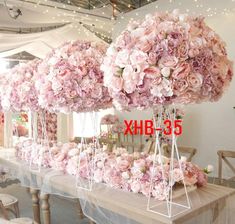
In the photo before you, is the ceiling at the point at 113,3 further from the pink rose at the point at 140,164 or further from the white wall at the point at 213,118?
the pink rose at the point at 140,164

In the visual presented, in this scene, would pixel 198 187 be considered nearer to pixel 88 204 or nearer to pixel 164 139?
pixel 88 204

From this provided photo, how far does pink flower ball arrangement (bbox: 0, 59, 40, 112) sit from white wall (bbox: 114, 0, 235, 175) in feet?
10.3

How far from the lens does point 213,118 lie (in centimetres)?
491

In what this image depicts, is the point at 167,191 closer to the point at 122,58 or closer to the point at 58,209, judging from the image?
the point at 122,58

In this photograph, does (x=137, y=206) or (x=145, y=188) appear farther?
(x=145, y=188)

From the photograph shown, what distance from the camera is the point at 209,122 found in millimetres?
4965

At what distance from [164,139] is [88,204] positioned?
8.79 ft

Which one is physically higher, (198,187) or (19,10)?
(19,10)

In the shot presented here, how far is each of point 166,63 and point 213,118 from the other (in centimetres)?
377

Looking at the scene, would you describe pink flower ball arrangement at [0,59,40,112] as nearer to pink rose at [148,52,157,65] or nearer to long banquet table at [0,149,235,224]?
long banquet table at [0,149,235,224]

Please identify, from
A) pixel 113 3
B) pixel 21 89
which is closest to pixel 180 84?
pixel 21 89

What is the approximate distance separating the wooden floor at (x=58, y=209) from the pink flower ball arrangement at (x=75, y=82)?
6.65 ft

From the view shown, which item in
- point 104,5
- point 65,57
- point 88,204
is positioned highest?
point 104,5

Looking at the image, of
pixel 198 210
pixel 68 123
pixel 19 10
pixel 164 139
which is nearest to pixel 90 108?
pixel 198 210
